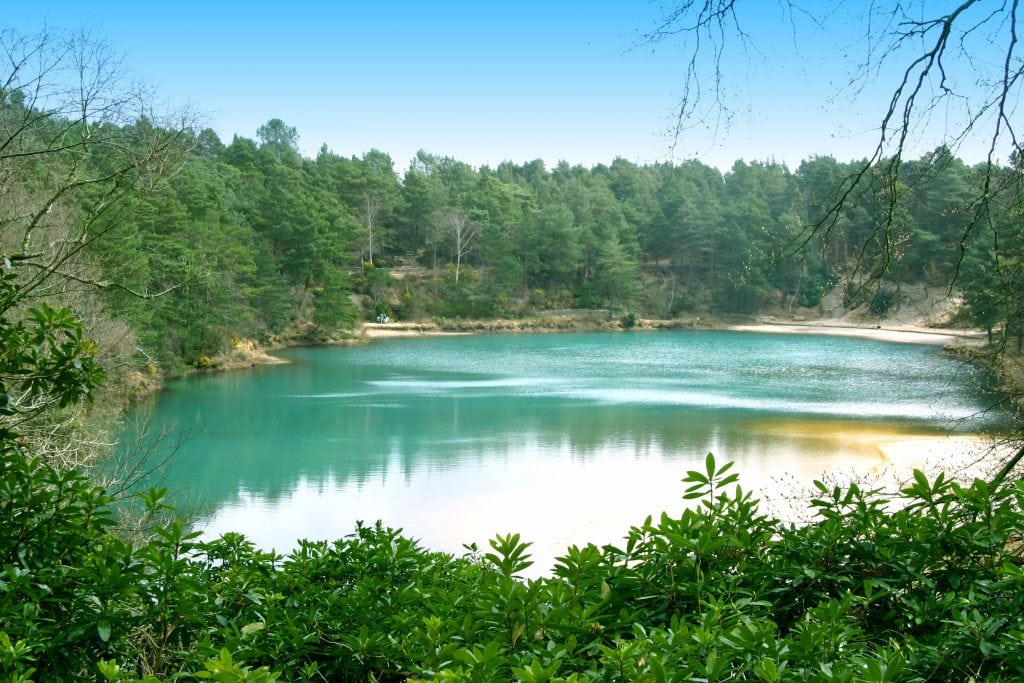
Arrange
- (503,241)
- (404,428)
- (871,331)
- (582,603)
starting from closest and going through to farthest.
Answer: (582,603) → (404,428) → (871,331) → (503,241)

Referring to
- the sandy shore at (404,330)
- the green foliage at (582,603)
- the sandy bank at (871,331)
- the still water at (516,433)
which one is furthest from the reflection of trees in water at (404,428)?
the sandy bank at (871,331)

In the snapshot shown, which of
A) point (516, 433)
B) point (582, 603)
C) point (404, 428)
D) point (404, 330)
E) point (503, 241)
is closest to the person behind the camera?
point (582, 603)

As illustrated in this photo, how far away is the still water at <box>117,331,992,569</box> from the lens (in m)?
10.4

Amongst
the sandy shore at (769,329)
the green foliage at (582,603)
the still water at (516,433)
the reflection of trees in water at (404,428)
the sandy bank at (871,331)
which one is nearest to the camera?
the green foliage at (582,603)

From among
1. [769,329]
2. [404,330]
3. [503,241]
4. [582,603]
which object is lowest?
[404,330]

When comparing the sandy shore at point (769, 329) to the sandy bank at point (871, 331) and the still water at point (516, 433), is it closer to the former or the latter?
the sandy bank at point (871, 331)

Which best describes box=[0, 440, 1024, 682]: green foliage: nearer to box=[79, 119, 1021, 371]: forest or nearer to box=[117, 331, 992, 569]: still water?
box=[117, 331, 992, 569]: still water

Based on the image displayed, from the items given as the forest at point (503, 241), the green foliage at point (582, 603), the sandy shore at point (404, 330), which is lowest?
the sandy shore at point (404, 330)

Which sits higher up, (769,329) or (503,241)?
(503,241)

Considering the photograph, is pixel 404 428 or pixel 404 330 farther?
pixel 404 330

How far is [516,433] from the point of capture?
1556 cm

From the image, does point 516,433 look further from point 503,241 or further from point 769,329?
point 769,329

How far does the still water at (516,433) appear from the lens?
34.1 feet

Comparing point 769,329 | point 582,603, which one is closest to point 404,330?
point 769,329
